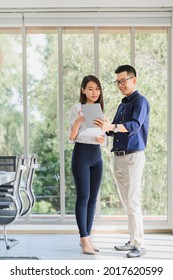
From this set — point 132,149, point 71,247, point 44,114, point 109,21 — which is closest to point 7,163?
point 44,114

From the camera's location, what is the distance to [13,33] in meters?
4.64

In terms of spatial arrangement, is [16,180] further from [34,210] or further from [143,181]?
[143,181]

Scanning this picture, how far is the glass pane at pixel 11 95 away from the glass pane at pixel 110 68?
896 mm

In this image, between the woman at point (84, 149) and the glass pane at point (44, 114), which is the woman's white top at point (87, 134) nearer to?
the woman at point (84, 149)

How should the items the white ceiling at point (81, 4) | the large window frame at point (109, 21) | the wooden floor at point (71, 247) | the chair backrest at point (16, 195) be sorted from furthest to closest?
the large window frame at point (109, 21), the white ceiling at point (81, 4), the wooden floor at point (71, 247), the chair backrest at point (16, 195)

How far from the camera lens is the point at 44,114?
468cm

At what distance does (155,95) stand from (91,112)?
57.4 inches

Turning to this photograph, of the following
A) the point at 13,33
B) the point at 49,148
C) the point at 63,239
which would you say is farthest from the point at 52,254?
the point at 13,33

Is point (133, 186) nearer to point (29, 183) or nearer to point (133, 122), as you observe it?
point (133, 122)

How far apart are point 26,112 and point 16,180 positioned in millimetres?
1372

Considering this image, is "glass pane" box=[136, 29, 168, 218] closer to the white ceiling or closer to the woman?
the white ceiling

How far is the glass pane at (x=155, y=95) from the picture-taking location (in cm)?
464

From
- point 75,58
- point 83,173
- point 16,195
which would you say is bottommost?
point 16,195

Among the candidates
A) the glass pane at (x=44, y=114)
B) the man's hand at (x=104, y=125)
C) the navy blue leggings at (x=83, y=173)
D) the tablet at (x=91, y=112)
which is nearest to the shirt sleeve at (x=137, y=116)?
the man's hand at (x=104, y=125)
